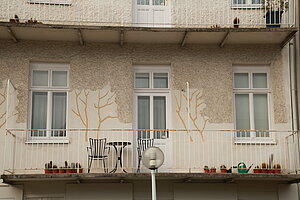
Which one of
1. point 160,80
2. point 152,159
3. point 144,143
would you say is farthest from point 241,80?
point 152,159

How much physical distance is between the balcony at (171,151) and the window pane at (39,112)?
148 millimetres

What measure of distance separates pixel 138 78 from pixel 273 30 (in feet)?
12.2

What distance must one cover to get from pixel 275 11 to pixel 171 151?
4.63m

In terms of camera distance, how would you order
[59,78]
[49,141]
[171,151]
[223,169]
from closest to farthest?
1. [223,169]
2. [49,141]
3. [171,151]
4. [59,78]

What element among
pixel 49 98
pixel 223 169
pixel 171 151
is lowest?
pixel 223 169

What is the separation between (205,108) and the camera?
562 inches

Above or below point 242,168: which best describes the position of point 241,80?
above

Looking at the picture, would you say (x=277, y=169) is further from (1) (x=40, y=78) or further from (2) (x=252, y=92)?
(1) (x=40, y=78)

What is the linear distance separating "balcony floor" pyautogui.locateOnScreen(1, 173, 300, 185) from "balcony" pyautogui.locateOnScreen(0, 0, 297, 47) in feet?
11.8

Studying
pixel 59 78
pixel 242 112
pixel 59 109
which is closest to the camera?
pixel 59 109

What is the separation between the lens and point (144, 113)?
14.5 metres

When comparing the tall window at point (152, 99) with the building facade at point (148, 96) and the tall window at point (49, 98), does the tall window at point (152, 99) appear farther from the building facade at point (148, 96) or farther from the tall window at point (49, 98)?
the tall window at point (49, 98)

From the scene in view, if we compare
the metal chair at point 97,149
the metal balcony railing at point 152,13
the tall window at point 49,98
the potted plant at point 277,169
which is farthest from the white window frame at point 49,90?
the potted plant at point 277,169

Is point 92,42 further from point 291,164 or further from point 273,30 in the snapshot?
point 291,164
